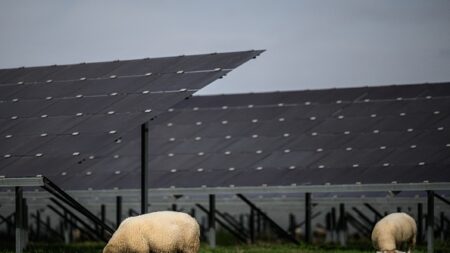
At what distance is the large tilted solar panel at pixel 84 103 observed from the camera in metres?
28.7

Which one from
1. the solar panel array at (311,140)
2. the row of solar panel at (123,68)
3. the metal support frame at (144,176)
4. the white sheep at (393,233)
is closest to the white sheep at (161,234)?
the metal support frame at (144,176)

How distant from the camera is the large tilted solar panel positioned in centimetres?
2872

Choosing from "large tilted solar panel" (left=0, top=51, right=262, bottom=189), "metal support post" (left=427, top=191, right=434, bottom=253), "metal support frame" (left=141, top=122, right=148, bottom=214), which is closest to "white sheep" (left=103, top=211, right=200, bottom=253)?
"large tilted solar panel" (left=0, top=51, right=262, bottom=189)

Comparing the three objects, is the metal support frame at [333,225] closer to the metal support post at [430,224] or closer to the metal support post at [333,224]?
the metal support post at [333,224]

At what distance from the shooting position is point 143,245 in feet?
85.8

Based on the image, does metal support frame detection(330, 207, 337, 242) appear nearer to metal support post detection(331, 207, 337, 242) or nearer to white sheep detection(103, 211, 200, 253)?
metal support post detection(331, 207, 337, 242)

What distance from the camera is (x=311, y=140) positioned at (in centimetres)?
4062

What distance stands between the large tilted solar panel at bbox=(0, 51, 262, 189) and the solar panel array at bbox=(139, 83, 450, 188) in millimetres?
5818

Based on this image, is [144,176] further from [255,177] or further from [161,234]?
[255,177]

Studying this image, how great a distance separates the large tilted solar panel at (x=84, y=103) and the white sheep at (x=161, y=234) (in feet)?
8.20

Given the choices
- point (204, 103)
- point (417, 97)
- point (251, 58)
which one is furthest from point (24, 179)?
point (204, 103)

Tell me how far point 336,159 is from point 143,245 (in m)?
13.2

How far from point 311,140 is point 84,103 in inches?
433

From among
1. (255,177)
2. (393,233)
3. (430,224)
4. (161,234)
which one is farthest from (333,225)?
(161,234)
